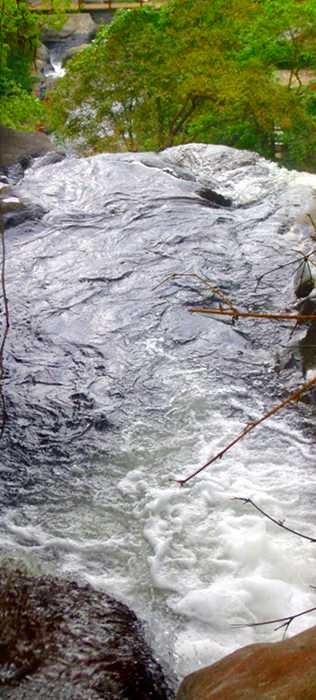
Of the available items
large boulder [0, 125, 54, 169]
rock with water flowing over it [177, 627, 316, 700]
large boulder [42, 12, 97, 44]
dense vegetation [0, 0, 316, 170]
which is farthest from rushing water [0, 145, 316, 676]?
large boulder [42, 12, 97, 44]

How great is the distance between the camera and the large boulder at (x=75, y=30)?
24.5 m

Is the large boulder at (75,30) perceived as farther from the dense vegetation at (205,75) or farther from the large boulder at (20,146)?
the large boulder at (20,146)

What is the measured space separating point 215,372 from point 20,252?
11.8 feet

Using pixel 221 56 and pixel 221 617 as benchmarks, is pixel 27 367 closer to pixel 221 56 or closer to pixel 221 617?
pixel 221 617

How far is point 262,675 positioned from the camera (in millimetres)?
2711

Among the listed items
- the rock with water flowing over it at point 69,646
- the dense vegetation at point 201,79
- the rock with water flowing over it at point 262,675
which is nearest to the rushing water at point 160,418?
the rock with water flowing over it at point 69,646

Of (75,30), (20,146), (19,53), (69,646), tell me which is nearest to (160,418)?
(69,646)

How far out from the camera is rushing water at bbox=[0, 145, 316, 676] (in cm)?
401

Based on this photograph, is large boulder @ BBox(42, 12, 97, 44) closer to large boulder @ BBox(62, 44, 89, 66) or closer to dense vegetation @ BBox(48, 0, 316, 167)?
large boulder @ BBox(62, 44, 89, 66)

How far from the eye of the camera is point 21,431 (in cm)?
525

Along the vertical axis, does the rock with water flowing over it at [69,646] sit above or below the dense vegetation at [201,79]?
below

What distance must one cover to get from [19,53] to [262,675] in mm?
15291

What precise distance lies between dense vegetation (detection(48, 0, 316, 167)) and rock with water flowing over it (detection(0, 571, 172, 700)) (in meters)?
9.89

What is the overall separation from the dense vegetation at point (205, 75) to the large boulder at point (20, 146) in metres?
0.66
